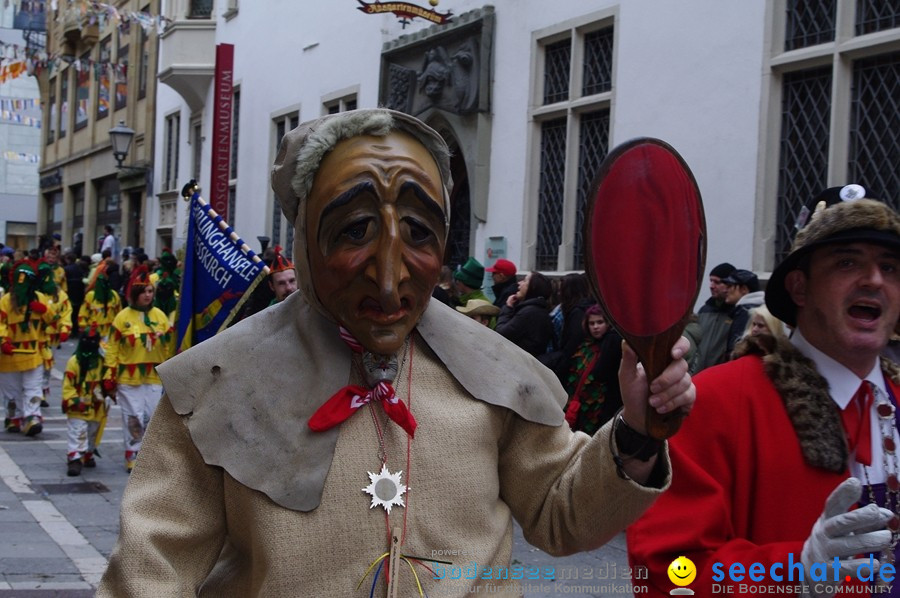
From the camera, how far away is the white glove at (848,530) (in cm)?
215

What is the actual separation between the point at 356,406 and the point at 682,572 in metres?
0.87

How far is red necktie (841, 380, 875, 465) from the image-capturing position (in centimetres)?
258

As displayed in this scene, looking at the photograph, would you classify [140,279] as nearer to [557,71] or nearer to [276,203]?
[557,71]

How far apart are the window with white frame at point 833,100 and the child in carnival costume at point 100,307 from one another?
19.8 feet

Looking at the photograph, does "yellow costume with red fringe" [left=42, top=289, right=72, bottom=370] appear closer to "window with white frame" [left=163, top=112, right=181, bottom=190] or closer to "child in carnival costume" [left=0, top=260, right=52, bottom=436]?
"child in carnival costume" [left=0, top=260, right=52, bottom=436]

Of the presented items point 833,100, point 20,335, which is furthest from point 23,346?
point 833,100

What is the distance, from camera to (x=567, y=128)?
1149cm

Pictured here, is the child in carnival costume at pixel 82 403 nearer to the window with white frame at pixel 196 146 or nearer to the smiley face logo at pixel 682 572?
the smiley face logo at pixel 682 572

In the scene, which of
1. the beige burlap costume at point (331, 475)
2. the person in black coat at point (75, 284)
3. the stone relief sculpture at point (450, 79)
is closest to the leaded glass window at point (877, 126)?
the stone relief sculpture at point (450, 79)

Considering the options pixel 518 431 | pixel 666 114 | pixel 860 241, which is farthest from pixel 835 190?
pixel 666 114

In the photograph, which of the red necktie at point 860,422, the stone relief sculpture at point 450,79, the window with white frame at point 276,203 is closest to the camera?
the red necktie at point 860,422

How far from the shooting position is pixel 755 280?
7199mm

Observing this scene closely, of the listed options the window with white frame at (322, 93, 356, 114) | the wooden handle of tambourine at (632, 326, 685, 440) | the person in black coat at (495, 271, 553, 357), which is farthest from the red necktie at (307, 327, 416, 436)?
the window with white frame at (322, 93, 356, 114)

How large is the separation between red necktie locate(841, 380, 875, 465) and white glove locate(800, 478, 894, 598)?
367mm
